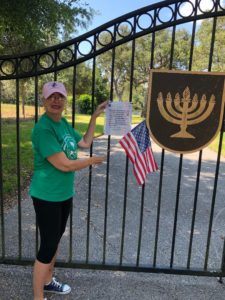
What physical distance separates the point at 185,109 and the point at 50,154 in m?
1.19

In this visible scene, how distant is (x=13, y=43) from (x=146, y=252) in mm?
5289

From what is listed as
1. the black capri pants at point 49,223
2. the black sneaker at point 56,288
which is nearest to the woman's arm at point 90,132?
the black capri pants at point 49,223

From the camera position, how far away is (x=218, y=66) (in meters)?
18.0

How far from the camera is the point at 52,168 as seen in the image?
2523mm

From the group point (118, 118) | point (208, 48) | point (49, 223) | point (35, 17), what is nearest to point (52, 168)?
point (49, 223)

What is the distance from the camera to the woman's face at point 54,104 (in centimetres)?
254

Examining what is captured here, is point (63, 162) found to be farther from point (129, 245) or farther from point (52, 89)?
point (129, 245)

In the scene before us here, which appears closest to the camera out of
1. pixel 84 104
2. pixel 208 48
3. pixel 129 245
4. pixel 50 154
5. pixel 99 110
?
pixel 50 154

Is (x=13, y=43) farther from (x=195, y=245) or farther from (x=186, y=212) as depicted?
(x=195, y=245)

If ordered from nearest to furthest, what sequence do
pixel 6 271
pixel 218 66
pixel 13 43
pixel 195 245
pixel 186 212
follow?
pixel 6 271 → pixel 195 245 → pixel 186 212 → pixel 13 43 → pixel 218 66

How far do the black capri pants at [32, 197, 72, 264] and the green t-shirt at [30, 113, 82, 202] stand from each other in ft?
0.19

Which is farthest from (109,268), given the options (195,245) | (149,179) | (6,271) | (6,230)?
(149,179)

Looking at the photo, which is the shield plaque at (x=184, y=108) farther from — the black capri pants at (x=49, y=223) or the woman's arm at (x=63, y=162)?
the black capri pants at (x=49, y=223)

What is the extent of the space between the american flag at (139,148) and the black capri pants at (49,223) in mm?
669
